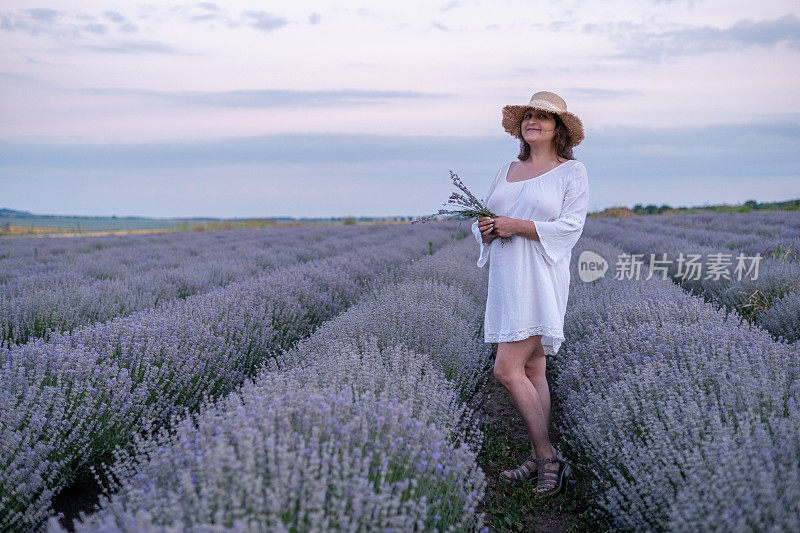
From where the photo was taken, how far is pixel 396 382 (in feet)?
8.02

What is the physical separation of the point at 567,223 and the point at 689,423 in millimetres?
962

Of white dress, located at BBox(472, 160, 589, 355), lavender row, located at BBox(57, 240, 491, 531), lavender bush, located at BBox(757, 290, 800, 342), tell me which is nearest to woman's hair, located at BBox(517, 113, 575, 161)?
white dress, located at BBox(472, 160, 589, 355)

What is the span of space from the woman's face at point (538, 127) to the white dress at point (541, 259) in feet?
0.56

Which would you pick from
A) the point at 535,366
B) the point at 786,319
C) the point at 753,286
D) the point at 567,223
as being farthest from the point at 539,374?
the point at 753,286

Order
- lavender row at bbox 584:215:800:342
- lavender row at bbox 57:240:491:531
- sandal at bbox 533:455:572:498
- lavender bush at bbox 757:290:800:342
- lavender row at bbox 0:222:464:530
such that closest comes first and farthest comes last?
1. lavender row at bbox 57:240:491:531
2. lavender row at bbox 0:222:464:530
3. sandal at bbox 533:455:572:498
4. lavender bush at bbox 757:290:800:342
5. lavender row at bbox 584:215:800:342

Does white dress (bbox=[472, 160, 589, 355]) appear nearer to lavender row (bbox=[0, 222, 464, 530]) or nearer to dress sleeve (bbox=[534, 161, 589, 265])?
dress sleeve (bbox=[534, 161, 589, 265])

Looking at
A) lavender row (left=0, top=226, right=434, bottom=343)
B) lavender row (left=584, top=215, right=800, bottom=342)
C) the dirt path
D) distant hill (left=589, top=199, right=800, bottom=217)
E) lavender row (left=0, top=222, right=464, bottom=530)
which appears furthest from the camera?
distant hill (left=589, top=199, right=800, bottom=217)

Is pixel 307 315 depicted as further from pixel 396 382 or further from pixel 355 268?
pixel 396 382

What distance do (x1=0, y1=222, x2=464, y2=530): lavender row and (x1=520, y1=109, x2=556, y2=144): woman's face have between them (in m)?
2.09

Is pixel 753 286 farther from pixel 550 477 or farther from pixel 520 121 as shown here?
pixel 550 477

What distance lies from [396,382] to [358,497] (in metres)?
0.98

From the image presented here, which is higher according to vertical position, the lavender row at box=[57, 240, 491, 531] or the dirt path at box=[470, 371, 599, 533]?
the lavender row at box=[57, 240, 491, 531]

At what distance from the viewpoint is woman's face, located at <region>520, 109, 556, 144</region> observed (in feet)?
9.00

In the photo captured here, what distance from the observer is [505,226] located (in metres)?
2.61
